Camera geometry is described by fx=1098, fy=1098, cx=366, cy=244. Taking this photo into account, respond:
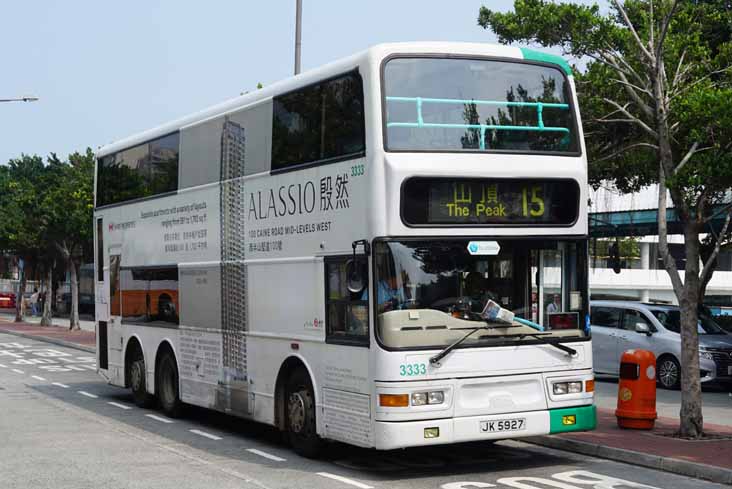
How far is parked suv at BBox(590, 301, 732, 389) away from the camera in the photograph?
21125mm

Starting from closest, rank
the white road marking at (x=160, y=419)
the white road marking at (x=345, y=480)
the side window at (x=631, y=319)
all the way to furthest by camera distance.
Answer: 1. the white road marking at (x=345, y=480)
2. the white road marking at (x=160, y=419)
3. the side window at (x=631, y=319)

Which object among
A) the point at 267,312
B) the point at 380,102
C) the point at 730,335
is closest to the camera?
the point at 380,102

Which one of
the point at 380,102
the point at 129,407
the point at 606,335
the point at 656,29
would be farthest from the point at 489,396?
the point at 606,335

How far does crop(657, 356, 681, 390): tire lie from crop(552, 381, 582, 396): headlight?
34.4 feet

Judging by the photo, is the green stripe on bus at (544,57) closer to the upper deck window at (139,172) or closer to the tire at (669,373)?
the upper deck window at (139,172)

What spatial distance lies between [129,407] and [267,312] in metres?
5.90

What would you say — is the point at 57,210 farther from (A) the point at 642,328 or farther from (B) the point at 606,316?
(A) the point at 642,328

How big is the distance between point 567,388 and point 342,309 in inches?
97.0

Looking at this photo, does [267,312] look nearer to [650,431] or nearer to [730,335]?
[650,431]

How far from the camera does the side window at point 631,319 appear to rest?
73.7 ft

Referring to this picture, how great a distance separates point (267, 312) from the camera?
13062 millimetres

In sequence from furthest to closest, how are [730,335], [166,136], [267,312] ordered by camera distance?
[730,335] → [166,136] → [267,312]

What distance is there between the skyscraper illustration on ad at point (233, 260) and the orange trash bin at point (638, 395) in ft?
16.1

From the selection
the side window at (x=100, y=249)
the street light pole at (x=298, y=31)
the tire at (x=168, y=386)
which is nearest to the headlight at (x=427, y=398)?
the tire at (x=168, y=386)
